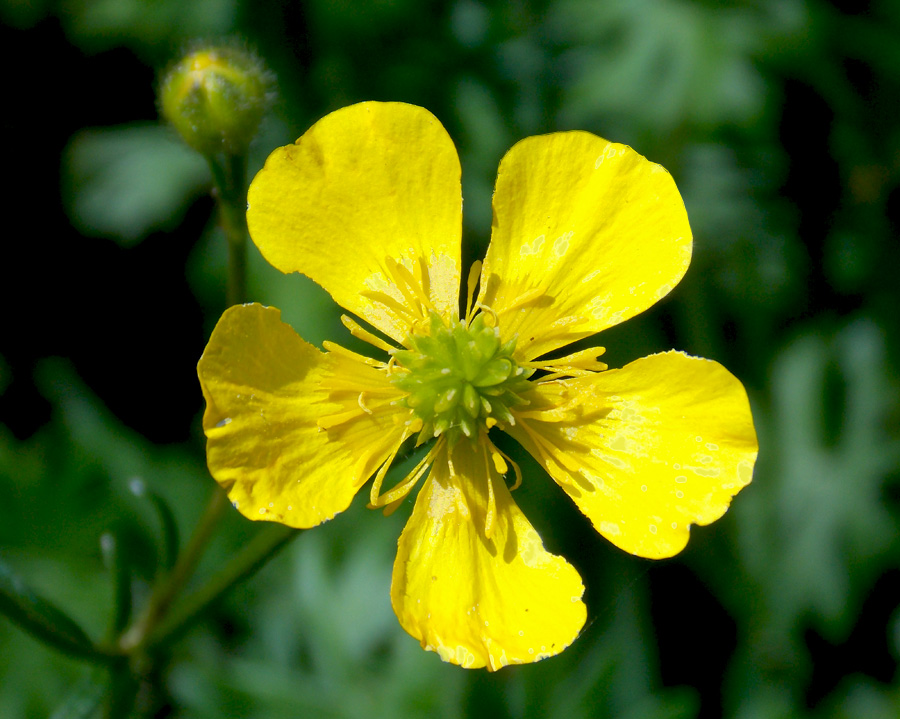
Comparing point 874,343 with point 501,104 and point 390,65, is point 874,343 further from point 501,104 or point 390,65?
point 390,65

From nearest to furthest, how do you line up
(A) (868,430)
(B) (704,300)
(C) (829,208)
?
1. (A) (868,430)
2. (B) (704,300)
3. (C) (829,208)

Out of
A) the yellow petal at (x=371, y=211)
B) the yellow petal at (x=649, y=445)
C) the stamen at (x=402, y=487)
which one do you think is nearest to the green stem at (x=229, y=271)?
the yellow petal at (x=371, y=211)

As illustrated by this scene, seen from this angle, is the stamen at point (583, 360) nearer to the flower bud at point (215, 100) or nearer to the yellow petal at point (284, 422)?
the yellow petal at point (284, 422)

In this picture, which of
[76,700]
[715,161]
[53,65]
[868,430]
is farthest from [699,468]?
[53,65]

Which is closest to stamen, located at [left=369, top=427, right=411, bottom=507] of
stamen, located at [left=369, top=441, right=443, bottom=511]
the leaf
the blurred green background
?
stamen, located at [left=369, top=441, right=443, bottom=511]

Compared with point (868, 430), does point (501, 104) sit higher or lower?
higher
